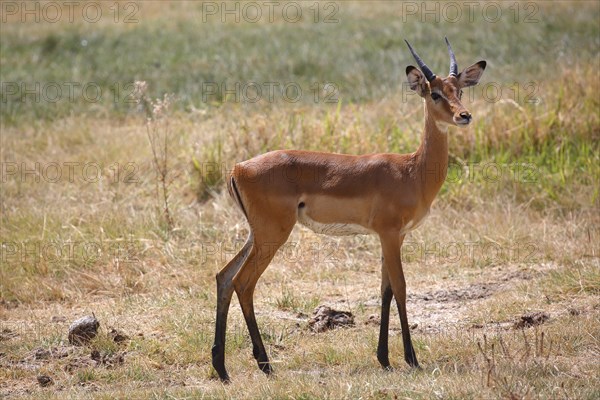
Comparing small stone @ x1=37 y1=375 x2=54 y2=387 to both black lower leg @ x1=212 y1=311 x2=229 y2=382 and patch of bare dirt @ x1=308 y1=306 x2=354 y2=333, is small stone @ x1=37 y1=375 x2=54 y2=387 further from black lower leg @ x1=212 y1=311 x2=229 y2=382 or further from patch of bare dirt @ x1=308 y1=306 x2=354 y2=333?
patch of bare dirt @ x1=308 y1=306 x2=354 y2=333

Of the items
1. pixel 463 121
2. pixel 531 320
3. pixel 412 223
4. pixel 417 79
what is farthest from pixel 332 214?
pixel 531 320

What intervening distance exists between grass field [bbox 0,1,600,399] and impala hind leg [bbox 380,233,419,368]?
0.18 m

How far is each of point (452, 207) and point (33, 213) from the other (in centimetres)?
514

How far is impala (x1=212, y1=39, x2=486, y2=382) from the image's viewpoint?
7.54 metres

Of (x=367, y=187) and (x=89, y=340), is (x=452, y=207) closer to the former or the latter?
(x=367, y=187)

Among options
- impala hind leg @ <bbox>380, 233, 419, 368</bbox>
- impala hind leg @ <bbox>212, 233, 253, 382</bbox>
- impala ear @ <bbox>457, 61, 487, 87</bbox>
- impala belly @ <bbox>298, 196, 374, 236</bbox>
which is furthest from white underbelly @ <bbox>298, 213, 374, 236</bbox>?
impala ear @ <bbox>457, 61, 487, 87</bbox>

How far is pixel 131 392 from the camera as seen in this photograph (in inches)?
279

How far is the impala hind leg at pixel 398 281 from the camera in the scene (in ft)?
24.7

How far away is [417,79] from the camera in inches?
315

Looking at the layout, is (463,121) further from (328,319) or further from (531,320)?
(328,319)

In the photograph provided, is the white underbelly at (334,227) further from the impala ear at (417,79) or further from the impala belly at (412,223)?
the impala ear at (417,79)

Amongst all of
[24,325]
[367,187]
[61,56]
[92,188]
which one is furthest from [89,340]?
[61,56]

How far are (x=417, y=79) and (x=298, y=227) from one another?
3597 mm

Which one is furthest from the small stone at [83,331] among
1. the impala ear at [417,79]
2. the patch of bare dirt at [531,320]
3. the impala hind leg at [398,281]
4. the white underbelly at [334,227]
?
the patch of bare dirt at [531,320]
